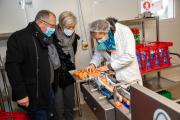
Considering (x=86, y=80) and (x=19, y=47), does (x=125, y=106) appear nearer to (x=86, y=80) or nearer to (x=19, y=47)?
(x=86, y=80)

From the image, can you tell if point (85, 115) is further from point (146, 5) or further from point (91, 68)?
point (146, 5)

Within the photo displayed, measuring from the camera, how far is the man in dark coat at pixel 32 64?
1708 mm

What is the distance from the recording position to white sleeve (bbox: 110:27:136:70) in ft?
5.57

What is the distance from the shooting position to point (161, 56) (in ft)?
8.91

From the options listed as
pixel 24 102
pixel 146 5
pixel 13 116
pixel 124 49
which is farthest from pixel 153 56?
pixel 13 116

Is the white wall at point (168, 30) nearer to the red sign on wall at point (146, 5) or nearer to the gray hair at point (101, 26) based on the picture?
the red sign on wall at point (146, 5)

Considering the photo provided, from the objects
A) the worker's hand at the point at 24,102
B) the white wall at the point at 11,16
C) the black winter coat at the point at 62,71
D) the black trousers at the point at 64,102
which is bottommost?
the black trousers at the point at 64,102

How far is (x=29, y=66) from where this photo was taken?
179cm

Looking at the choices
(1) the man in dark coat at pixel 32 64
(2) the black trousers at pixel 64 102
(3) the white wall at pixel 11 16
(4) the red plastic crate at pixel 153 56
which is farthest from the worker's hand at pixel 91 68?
(3) the white wall at pixel 11 16

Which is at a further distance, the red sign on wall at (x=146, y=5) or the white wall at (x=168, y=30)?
the white wall at (x=168, y=30)

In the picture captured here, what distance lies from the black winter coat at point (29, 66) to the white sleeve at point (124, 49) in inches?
26.1

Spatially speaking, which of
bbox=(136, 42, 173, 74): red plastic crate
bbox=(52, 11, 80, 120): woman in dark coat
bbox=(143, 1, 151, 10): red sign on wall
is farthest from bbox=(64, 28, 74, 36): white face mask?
bbox=(143, 1, 151, 10): red sign on wall

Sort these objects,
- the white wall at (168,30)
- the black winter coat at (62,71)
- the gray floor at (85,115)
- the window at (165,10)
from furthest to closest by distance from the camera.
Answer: the window at (165,10) → the white wall at (168,30) → the gray floor at (85,115) → the black winter coat at (62,71)

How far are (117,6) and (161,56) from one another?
991 mm
